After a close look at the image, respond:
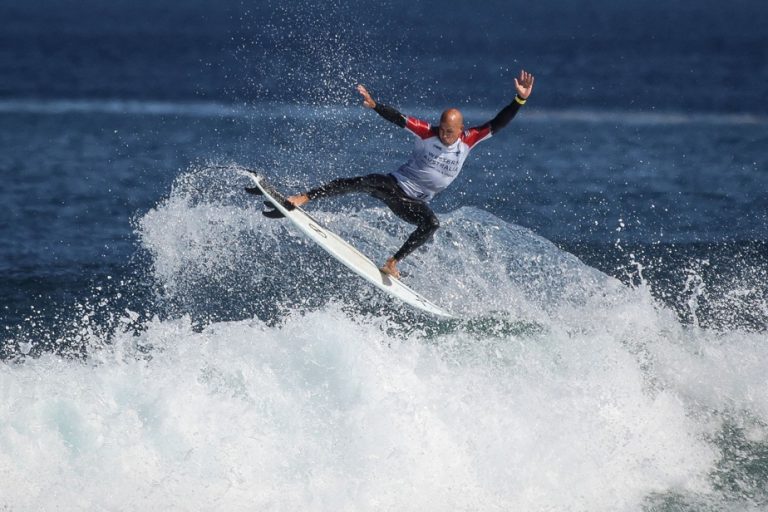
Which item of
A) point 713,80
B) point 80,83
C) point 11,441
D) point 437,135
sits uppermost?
point 437,135

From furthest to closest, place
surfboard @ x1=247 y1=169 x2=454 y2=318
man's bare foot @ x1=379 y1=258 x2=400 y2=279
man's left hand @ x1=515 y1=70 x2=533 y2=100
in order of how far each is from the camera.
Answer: man's bare foot @ x1=379 y1=258 x2=400 y2=279, surfboard @ x1=247 y1=169 x2=454 y2=318, man's left hand @ x1=515 y1=70 x2=533 y2=100

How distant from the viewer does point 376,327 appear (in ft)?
38.5

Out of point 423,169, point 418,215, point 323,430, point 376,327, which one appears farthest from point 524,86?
point 323,430

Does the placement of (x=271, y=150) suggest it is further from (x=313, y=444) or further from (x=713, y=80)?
(x=713, y=80)

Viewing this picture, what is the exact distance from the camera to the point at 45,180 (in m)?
20.6

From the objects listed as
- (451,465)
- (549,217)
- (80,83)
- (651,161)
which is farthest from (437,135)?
(80,83)

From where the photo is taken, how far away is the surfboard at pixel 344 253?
11.8 metres

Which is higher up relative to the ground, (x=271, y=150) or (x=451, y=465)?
(x=451, y=465)

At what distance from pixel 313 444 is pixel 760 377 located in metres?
5.45

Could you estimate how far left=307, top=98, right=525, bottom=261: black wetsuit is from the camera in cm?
1177

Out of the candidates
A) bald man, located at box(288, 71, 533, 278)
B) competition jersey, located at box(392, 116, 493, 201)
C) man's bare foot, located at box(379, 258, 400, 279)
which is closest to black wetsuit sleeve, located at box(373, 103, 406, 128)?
bald man, located at box(288, 71, 533, 278)

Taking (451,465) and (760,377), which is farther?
(760,377)

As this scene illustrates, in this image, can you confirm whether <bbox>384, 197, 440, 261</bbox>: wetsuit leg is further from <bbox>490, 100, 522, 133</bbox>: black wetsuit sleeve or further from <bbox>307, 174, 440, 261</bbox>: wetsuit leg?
<bbox>490, 100, 522, 133</bbox>: black wetsuit sleeve

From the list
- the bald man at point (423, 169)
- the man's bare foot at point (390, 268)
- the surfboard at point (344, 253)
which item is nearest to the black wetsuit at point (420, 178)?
the bald man at point (423, 169)
